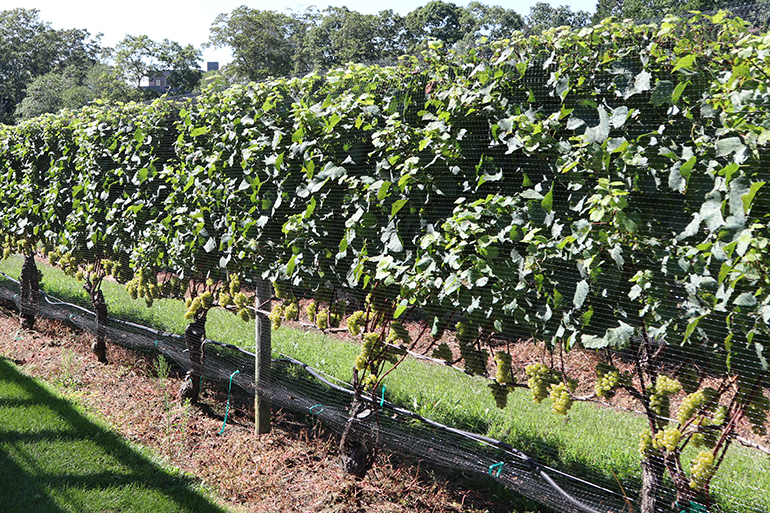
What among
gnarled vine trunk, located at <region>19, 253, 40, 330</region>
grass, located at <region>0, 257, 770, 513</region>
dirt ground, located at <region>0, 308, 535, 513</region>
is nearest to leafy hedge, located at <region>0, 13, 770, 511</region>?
dirt ground, located at <region>0, 308, 535, 513</region>

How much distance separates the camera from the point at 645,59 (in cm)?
192

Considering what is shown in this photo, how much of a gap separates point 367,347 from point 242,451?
121 cm

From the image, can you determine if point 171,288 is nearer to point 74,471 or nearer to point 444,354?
point 74,471

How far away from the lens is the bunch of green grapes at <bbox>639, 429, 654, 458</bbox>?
2.10 metres

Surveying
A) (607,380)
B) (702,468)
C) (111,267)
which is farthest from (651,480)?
(111,267)

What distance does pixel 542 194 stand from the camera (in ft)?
6.84

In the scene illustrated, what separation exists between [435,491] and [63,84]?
3655cm

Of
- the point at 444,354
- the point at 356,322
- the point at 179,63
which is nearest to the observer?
the point at 444,354

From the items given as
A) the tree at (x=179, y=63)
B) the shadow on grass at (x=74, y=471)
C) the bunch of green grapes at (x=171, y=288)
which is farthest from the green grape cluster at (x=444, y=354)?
the tree at (x=179, y=63)

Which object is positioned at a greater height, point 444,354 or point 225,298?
point 444,354

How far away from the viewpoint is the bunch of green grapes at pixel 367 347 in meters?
2.70

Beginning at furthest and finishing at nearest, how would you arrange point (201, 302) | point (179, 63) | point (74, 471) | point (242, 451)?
point (179, 63), point (201, 302), point (242, 451), point (74, 471)

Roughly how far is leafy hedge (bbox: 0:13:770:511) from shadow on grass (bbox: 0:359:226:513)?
3.50ft

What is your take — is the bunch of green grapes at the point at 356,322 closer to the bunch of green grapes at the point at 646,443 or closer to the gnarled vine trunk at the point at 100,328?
the bunch of green grapes at the point at 646,443
